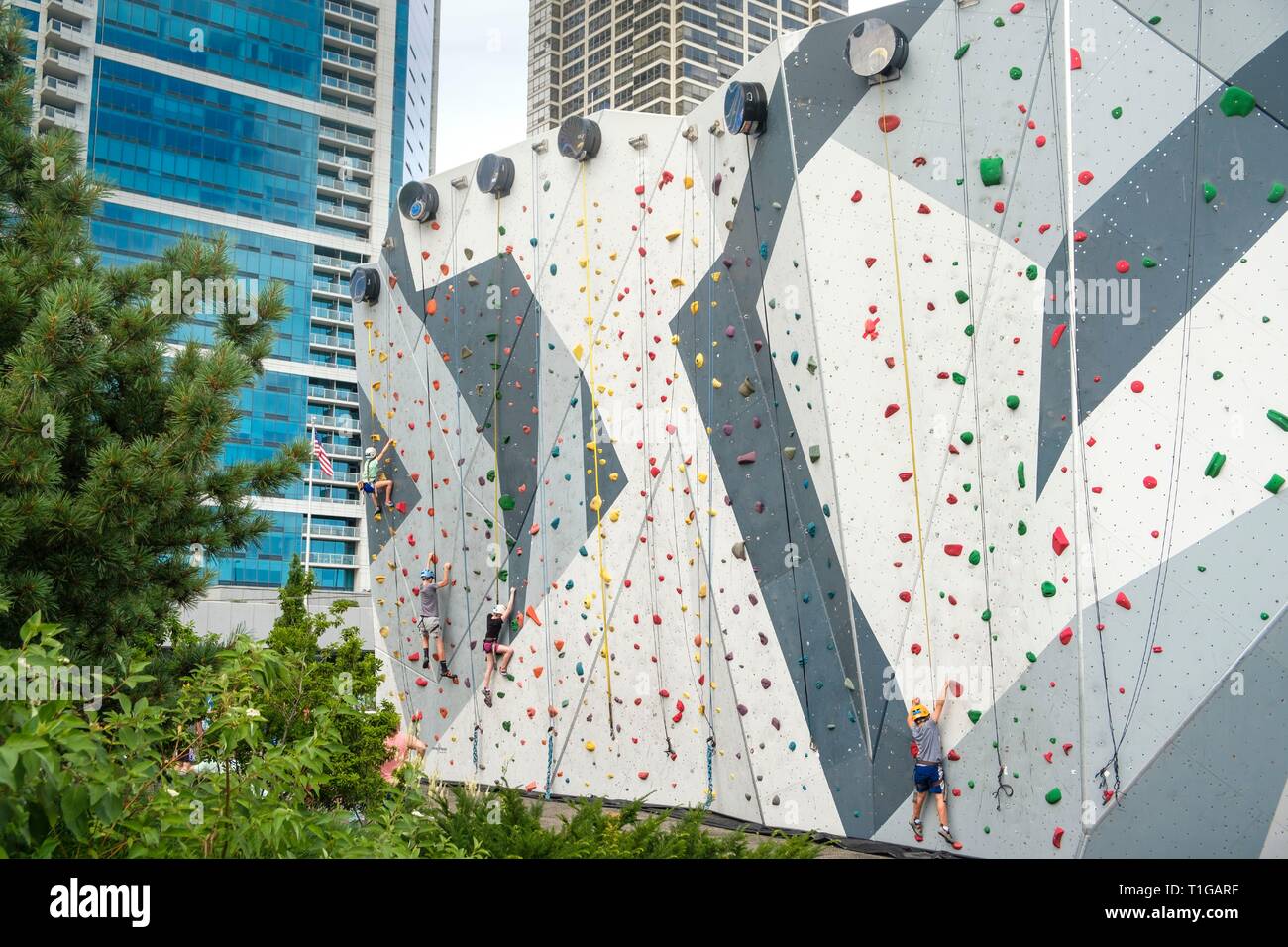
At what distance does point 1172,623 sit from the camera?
8812 millimetres

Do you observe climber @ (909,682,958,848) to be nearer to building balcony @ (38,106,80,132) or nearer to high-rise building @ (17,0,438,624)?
high-rise building @ (17,0,438,624)

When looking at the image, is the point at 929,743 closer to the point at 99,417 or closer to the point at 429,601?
the point at 99,417

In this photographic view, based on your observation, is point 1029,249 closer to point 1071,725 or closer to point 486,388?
point 1071,725

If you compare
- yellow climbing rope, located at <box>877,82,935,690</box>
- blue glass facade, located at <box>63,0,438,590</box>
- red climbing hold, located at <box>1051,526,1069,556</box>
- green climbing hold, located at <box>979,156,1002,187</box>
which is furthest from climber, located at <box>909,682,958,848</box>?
blue glass facade, located at <box>63,0,438,590</box>

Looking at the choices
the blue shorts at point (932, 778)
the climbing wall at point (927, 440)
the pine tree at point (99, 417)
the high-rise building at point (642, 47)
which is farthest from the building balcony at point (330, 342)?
the blue shorts at point (932, 778)

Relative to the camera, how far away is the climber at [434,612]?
16.6 metres

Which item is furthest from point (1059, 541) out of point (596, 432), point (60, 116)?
point (60, 116)

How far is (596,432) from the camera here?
14.2m

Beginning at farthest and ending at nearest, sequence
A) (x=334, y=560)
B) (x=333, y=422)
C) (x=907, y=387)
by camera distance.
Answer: (x=333, y=422), (x=334, y=560), (x=907, y=387)

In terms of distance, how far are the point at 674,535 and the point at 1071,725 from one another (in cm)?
510

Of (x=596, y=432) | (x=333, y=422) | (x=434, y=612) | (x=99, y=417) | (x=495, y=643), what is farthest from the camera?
(x=333, y=422)

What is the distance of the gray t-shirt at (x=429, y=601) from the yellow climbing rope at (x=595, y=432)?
11.2ft

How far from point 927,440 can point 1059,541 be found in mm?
1461
